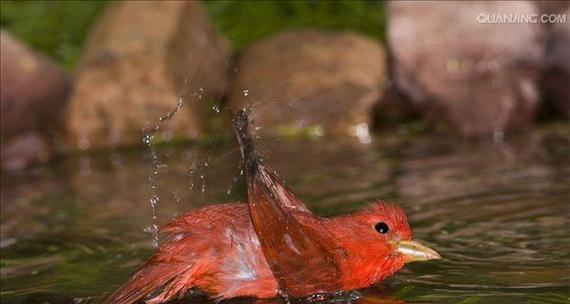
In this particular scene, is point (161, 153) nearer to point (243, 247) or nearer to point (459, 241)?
point (459, 241)

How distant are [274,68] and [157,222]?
16.4 ft

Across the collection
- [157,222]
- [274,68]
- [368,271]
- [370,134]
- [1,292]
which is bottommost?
[368,271]

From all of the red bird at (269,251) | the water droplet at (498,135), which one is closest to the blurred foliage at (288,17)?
the water droplet at (498,135)

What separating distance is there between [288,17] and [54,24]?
267 cm

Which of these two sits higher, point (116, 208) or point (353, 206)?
point (116, 208)

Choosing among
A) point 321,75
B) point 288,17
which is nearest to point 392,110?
point 321,75

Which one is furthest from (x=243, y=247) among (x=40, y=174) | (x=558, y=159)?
(x=40, y=174)

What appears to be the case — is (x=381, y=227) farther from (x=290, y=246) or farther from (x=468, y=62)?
(x=468, y=62)

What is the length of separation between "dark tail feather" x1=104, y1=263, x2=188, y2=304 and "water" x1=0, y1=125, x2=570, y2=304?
0.94 feet

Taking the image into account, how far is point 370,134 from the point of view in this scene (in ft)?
34.9

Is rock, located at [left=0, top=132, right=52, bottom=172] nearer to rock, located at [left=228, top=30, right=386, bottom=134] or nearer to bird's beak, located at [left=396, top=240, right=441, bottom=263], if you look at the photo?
rock, located at [left=228, top=30, right=386, bottom=134]

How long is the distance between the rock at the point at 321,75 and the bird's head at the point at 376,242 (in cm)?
580

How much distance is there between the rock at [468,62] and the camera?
33.3ft

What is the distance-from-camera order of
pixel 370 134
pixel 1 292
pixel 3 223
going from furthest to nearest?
pixel 370 134
pixel 3 223
pixel 1 292
